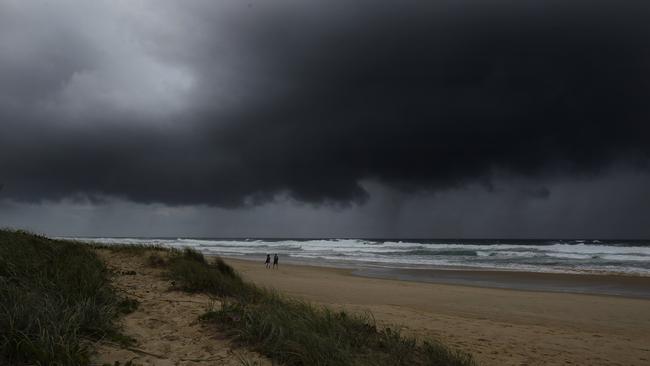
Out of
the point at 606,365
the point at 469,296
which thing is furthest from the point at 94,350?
the point at 469,296

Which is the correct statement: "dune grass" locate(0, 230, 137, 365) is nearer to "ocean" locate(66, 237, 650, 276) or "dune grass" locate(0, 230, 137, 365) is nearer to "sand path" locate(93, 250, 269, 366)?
"sand path" locate(93, 250, 269, 366)

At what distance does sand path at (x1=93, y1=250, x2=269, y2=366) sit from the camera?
14.1ft

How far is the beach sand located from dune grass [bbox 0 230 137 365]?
623 centimetres

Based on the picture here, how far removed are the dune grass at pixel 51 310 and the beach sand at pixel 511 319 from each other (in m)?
6.23

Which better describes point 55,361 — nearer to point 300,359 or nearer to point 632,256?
point 300,359

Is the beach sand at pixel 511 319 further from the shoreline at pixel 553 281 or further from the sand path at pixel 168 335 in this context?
the sand path at pixel 168 335

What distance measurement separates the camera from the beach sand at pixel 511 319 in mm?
7898

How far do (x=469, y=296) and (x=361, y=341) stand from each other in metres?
12.3

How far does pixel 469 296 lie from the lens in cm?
1620

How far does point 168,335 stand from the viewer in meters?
5.08

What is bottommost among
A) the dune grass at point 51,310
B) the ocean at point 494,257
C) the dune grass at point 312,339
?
the ocean at point 494,257

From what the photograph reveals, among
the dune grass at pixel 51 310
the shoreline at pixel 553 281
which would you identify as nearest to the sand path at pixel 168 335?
the dune grass at pixel 51 310

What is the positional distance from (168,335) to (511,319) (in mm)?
10554

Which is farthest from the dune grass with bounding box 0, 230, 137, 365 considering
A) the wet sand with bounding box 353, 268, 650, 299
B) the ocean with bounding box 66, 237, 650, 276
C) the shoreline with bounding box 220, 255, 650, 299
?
the wet sand with bounding box 353, 268, 650, 299
